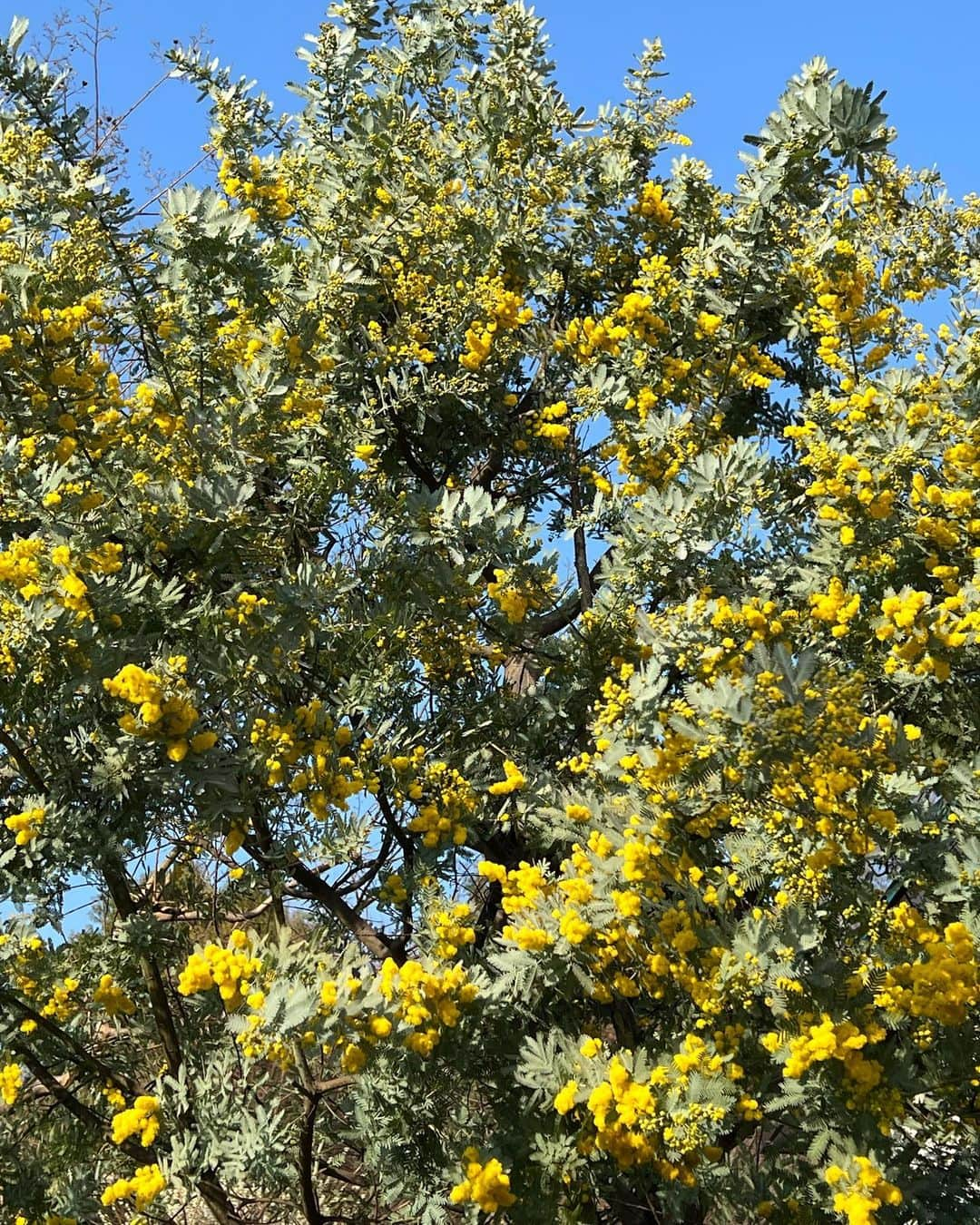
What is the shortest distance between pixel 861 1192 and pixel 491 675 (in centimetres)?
231

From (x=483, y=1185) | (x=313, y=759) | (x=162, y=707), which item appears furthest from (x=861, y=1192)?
(x=162, y=707)

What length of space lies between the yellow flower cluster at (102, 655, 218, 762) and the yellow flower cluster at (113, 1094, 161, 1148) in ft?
A: 3.08

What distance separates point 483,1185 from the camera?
3.13m

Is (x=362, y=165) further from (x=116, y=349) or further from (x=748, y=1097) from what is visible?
(x=748, y=1097)

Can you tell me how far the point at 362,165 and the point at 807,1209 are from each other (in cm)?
432

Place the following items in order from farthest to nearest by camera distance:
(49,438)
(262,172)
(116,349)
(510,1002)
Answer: (116,349) < (262,172) < (49,438) < (510,1002)

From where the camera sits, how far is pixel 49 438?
3920 millimetres

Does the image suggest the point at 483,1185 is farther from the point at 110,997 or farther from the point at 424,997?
the point at 110,997

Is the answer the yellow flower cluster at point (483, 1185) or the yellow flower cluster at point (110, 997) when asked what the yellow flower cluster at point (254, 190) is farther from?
the yellow flower cluster at point (483, 1185)

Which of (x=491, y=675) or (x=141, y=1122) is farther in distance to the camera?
(x=491, y=675)

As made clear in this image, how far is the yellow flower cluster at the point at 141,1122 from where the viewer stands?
3275mm

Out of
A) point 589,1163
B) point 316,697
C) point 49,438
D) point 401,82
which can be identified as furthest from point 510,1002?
point 401,82

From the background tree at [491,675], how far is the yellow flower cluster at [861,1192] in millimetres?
12

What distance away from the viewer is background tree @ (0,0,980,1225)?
3.14 metres
